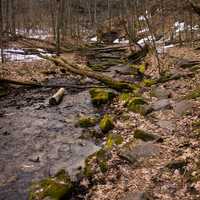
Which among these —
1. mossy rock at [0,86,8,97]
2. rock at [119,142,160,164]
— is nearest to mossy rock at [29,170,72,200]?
rock at [119,142,160,164]

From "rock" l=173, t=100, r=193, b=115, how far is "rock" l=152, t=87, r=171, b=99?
5.70 ft

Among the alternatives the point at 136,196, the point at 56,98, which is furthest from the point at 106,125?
the point at 136,196

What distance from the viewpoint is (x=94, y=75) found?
2083 cm

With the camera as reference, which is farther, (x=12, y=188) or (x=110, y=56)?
(x=110, y=56)

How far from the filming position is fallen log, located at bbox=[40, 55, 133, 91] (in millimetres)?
18062

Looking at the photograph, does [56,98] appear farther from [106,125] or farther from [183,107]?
[183,107]

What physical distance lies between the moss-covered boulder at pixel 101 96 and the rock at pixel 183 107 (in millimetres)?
3915

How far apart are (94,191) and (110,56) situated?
22304 mm

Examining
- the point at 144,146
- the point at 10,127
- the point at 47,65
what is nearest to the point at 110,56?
the point at 47,65

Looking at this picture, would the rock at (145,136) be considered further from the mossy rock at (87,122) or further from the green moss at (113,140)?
the mossy rock at (87,122)

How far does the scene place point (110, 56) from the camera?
1193 inches

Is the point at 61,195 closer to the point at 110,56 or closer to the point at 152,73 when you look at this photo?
the point at 152,73

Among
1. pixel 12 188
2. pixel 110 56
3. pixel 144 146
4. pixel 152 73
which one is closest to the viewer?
pixel 12 188

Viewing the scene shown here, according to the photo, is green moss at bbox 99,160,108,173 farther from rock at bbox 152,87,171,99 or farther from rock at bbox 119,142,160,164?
rock at bbox 152,87,171,99
